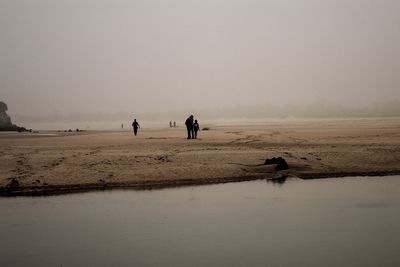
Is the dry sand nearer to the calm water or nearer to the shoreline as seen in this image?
the shoreline

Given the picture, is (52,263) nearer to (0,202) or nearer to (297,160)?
(0,202)

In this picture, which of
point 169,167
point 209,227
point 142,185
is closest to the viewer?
point 209,227

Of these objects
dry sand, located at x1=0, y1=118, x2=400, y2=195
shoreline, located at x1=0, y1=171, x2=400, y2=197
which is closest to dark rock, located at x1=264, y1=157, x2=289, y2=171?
dry sand, located at x1=0, y1=118, x2=400, y2=195

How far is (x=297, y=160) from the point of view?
25.6 m

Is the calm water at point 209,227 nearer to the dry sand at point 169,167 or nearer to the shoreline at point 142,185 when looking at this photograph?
the shoreline at point 142,185

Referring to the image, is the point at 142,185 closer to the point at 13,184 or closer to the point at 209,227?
the point at 13,184

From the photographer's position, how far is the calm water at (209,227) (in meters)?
10.6

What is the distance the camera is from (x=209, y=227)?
13336 millimetres

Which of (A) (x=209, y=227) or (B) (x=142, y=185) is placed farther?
(B) (x=142, y=185)

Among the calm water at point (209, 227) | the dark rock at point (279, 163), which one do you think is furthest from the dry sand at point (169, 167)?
the calm water at point (209, 227)

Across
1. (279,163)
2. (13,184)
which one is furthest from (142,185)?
(279,163)

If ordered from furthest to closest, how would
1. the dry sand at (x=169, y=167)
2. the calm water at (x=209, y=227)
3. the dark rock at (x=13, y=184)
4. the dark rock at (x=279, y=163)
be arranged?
the dark rock at (x=279, y=163) → the dry sand at (x=169, y=167) → the dark rock at (x=13, y=184) → the calm water at (x=209, y=227)

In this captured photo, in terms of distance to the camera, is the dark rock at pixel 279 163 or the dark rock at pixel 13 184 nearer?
the dark rock at pixel 13 184

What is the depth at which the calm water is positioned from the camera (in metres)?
10.6
